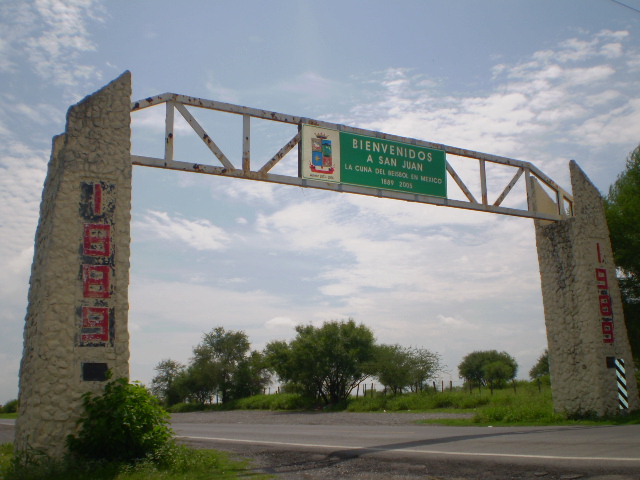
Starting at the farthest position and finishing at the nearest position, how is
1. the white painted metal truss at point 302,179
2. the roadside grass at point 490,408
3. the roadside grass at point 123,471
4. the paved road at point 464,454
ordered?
the roadside grass at point 490,408 → the white painted metal truss at point 302,179 → the roadside grass at point 123,471 → the paved road at point 464,454

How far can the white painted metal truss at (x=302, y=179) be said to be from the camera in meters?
11.8

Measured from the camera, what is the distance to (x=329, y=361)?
3192 cm

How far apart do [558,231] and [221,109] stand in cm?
1047

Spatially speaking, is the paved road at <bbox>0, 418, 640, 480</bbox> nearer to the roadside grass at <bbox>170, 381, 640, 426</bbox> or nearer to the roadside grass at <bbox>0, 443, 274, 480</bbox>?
the roadside grass at <bbox>0, 443, 274, 480</bbox>

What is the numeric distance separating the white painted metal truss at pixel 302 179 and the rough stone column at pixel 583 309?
511 mm

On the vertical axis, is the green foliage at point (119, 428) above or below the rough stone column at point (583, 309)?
below

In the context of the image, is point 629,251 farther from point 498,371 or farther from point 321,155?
point 498,371

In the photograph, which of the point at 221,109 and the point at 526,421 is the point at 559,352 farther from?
the point at 221,109

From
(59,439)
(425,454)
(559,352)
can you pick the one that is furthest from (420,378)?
(59,439)

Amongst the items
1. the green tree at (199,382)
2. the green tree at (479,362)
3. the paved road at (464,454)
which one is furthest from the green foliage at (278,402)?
the green tree at (479,362)

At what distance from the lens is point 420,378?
30344 millimetres

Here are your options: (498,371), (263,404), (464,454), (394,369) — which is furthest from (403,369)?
(498,371)

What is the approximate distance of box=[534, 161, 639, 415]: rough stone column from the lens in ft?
50.3

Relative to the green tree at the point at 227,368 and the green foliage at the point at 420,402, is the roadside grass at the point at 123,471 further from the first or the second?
the green tree at the point at 227,368
